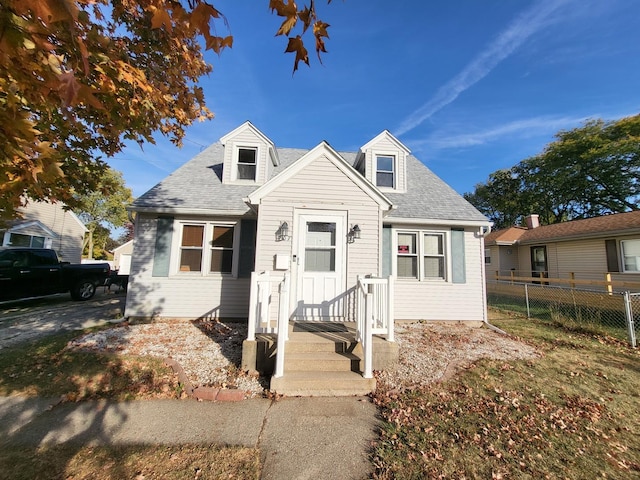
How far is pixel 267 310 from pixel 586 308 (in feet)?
35.7

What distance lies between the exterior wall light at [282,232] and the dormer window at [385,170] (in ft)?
14.0

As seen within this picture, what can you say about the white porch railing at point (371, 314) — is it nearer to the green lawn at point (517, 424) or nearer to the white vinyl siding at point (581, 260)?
the green lawn at point (517, 424)

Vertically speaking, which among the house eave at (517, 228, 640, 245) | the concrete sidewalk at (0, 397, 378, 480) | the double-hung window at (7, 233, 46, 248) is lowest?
the concrete sidewalk at (0, 397, 378, 480)

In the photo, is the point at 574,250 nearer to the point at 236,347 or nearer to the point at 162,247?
the point at 236,347

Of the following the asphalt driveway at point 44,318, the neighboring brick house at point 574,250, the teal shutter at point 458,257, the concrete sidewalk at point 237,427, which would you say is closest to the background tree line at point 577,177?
the neighboring brick house at point 574,250

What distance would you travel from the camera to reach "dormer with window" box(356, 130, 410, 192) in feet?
29.5

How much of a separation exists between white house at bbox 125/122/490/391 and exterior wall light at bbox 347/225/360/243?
1.3 inches

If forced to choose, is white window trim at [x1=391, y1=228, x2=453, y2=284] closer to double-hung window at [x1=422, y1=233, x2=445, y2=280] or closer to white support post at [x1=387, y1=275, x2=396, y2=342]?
double-hung window at [x1=422, y1=233, x2=445, y2=280]

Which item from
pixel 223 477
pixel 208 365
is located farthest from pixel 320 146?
pixel 223 477

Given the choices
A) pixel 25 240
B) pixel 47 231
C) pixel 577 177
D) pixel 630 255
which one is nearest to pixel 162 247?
pixel 25 240

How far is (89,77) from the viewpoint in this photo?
10.9 ft

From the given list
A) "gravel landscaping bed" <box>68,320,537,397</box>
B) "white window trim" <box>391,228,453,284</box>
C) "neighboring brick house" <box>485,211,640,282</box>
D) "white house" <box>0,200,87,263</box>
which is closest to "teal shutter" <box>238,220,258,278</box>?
"gravel landscaping bed" <box>68,320,537,397</box>

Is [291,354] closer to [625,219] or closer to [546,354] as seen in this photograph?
[546,354]

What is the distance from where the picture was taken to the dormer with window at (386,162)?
9.00 metres
